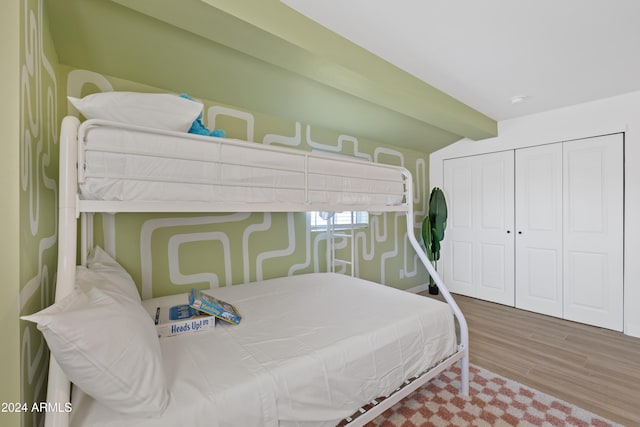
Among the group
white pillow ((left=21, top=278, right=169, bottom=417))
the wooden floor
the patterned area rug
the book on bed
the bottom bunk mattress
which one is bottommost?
the patterned area rug

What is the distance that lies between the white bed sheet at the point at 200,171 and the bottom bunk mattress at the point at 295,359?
0.66 m

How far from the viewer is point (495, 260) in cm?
347

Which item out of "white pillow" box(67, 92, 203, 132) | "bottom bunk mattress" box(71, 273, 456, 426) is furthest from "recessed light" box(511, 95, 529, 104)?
"white pillow" box(67, 92, 203, 132)

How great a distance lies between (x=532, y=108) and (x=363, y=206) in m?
2.48

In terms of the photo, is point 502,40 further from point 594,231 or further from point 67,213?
point 67,213

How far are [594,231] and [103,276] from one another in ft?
13.1

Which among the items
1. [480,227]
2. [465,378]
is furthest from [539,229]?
[465,378]

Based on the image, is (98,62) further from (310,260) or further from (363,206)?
(310,260)

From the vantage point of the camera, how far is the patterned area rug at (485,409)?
1.55m

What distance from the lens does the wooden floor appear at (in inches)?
69.2

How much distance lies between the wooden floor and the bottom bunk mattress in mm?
839

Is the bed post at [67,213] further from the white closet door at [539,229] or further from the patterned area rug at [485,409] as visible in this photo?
the white closet door at [539,229]

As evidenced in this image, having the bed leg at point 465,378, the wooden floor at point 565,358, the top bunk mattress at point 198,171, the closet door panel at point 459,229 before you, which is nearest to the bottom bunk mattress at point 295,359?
the bed leg at point 465,378

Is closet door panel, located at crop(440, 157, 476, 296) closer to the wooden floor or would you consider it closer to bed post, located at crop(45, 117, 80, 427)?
the wooden floor
